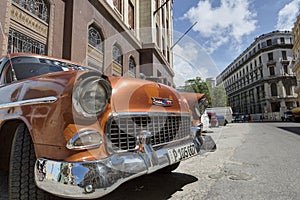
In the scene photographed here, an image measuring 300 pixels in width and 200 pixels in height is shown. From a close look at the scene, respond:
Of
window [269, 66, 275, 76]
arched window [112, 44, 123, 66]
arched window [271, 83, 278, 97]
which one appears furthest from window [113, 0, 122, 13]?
window [269, 66, 275, 76]

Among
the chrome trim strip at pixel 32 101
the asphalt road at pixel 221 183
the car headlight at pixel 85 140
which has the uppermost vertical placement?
the chrome trim strip at pixel 32 101

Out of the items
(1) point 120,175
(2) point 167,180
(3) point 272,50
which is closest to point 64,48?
(2) point 167,180

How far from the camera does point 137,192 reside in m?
2.38

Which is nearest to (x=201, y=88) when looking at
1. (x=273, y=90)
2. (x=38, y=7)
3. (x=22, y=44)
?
(x=38, y=7)

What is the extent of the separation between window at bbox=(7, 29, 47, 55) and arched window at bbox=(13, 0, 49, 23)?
0.89 meters

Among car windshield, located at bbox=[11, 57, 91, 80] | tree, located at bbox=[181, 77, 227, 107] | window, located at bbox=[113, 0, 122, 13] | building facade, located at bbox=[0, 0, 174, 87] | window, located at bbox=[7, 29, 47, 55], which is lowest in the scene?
car windshield, located at bbox=[11, 57, 91, 80]

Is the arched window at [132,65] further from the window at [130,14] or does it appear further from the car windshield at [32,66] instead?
the car windshield at [32,66]

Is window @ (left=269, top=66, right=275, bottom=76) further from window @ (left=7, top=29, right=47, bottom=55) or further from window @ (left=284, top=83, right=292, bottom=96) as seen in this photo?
window @ (left=7, top=29, right=47, bottom=55)

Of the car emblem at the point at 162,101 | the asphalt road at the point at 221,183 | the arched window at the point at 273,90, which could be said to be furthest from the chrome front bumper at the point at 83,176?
the arched window at the point at 273,90

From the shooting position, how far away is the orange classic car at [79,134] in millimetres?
1338

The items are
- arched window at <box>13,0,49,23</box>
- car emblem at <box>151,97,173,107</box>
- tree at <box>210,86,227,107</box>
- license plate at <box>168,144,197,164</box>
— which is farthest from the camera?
tree at <box>210,86,227,107</box>

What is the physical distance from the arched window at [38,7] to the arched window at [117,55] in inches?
155

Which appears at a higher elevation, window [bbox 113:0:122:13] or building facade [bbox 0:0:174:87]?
window [bbox 113:0:122:13]

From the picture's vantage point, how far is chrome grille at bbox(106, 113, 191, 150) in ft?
5.41
